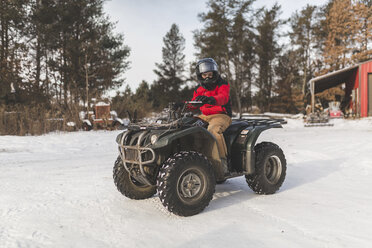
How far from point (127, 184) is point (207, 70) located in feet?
6.30

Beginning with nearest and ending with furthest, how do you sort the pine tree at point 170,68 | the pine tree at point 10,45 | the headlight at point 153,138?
the headlight at point 153,138 < the pine tree at point 10,45 < the pine tree at point 170,68

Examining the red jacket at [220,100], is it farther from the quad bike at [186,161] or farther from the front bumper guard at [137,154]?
the front bumper guard at [137,154]

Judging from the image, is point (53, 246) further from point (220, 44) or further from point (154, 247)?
point (220, 44)

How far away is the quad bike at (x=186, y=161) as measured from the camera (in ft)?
10.6

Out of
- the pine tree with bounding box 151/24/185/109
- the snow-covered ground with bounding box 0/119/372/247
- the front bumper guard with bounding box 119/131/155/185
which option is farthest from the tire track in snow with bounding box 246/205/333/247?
the pine tree with bounding box 151/24/185/109

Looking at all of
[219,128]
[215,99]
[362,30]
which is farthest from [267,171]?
[362,30]

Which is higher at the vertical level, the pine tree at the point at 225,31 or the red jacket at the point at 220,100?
the pine tree at the point at 225,31

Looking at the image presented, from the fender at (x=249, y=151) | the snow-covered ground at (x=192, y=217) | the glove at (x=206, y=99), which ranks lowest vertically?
the snow-covered ground at (x=192, y=217)

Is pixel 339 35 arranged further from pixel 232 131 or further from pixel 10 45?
pixel 232 131

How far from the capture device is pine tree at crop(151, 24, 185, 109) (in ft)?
151

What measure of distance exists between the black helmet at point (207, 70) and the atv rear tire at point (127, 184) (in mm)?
1646

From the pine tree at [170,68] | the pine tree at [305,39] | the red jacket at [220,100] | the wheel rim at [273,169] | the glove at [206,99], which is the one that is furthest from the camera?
the pine tree at [170,68]

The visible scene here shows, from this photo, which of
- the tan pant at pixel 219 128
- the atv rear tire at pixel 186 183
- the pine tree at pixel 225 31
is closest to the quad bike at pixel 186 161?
the atv rear tire at pixel 186 183

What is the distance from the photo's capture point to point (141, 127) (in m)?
3.62
